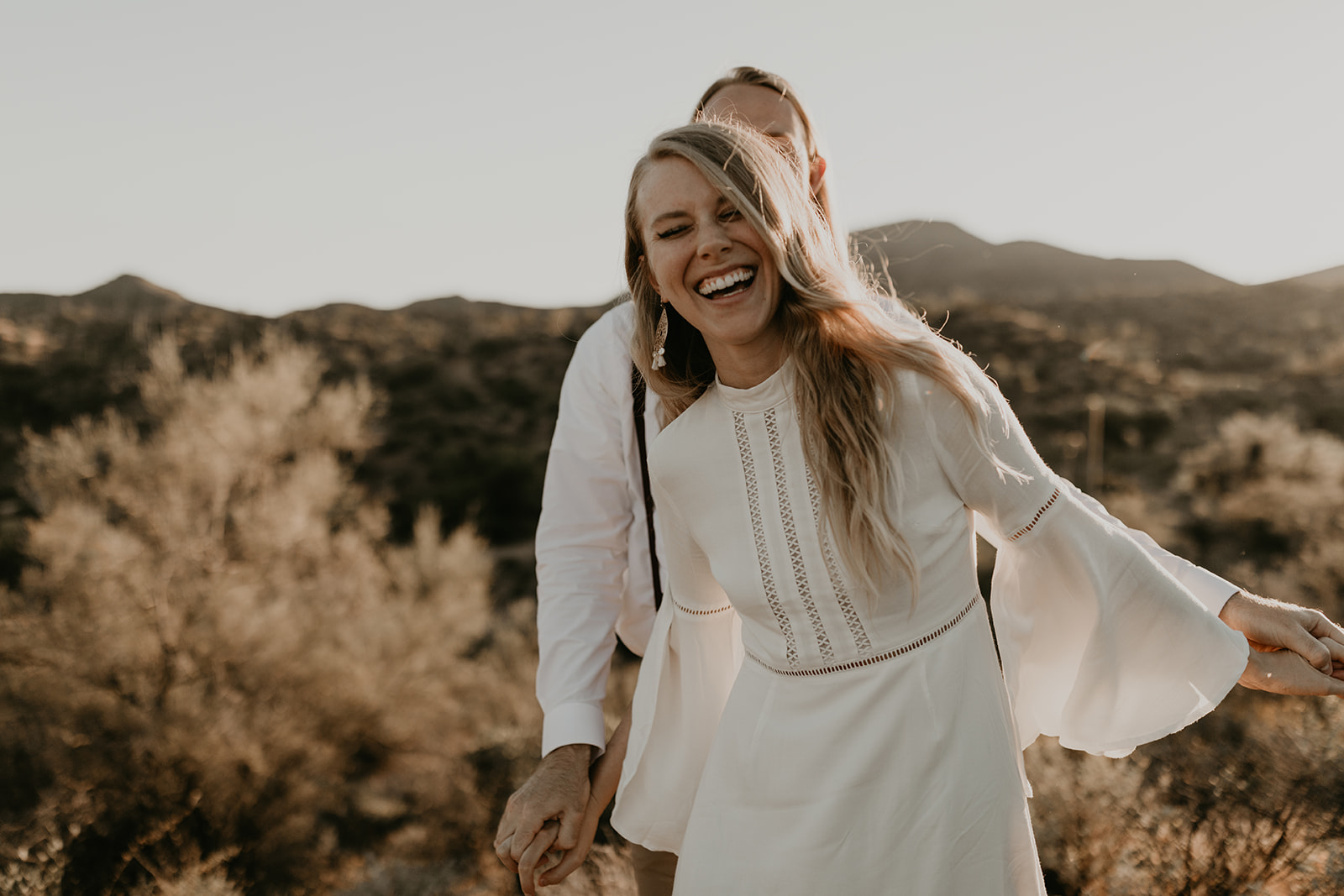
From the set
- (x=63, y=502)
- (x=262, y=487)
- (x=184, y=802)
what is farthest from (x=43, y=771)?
(x=262, y=487)

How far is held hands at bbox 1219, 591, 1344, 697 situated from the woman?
0.06 meters

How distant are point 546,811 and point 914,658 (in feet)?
2.37

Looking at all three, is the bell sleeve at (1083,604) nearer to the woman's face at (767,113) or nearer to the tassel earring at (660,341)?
the tassel earring at (660,341)

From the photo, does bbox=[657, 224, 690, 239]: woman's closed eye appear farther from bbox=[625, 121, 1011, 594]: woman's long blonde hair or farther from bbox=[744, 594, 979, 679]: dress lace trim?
bbox=[744, 594, 979, 679]: dress lace trim

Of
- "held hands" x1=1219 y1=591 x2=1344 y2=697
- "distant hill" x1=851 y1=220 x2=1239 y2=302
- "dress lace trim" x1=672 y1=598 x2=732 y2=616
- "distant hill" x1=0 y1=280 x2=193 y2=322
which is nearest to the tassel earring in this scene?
"dress lace trim" x1=672 y1=598 x2=732 y2=616

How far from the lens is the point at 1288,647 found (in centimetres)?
126

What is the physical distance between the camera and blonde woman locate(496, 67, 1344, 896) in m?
1.49

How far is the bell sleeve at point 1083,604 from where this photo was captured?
1.21 m

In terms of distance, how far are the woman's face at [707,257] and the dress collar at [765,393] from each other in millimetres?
76

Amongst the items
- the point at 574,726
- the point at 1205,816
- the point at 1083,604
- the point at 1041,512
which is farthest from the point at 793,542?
the point at 1205,816

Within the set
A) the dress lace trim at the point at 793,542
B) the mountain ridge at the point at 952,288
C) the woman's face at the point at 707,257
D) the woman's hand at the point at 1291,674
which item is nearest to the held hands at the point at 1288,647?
the woman's hand at the point at 1291,674

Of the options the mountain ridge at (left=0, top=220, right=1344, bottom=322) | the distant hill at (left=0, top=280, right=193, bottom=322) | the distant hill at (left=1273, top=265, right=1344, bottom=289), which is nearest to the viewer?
the distant hill at (left=1273, top=265, right=1344, bottom=289)

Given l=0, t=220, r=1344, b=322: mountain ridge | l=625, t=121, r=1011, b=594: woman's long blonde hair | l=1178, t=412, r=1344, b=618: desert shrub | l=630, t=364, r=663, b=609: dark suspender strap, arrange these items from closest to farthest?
l=625, t=121, r=1011, b=594: woman's long blonde hair, l=630, t=364, r=663, b=609: dark suspender strap, l=1178, t=412, r=1344, b=618: desert shrub, l=0, t=220, r=1344, b=322: mountain ridge

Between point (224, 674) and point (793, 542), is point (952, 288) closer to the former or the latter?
point (224, 674)
